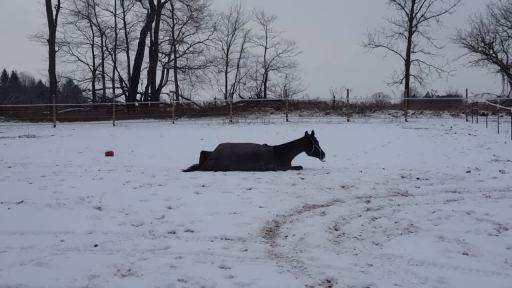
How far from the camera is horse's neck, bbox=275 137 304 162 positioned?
8602mm

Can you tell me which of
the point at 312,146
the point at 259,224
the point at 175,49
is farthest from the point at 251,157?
the point at 175,49

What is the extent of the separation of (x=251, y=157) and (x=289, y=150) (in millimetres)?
828

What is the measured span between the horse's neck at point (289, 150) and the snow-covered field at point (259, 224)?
453 millimetres

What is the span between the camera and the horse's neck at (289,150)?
860cm

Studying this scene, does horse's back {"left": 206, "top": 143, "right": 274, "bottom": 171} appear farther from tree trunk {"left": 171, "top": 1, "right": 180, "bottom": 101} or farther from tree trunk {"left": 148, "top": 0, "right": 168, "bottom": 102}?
tree trunk {"left": 171, "top": 1, "right": 180, "bottom": 101}

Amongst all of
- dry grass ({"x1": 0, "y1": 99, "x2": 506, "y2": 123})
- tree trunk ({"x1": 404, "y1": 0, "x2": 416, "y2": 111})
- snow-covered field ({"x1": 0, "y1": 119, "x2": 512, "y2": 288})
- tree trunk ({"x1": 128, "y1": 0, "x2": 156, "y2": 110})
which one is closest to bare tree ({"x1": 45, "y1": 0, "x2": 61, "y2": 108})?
dry grass ({"x1": 0, "y1": 99, "x2": 506, "y2": 123})

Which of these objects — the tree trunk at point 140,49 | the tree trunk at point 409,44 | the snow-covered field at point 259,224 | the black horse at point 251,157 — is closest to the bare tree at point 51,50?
the tree trunk at point 140,49

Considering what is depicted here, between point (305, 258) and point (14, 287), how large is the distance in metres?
2.52

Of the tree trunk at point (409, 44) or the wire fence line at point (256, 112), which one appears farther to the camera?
the tree trunk at point (409, 44)

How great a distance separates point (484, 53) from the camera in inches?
Result: 1065

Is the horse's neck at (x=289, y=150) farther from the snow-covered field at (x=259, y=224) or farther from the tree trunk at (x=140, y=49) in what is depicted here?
the tree trunk at (x=140, y=49)

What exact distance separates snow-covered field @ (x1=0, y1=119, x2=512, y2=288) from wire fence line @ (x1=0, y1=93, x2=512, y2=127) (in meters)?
12.0

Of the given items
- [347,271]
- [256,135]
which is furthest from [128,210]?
[256,135]

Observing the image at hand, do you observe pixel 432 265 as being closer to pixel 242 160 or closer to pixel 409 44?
pixel 242 160
